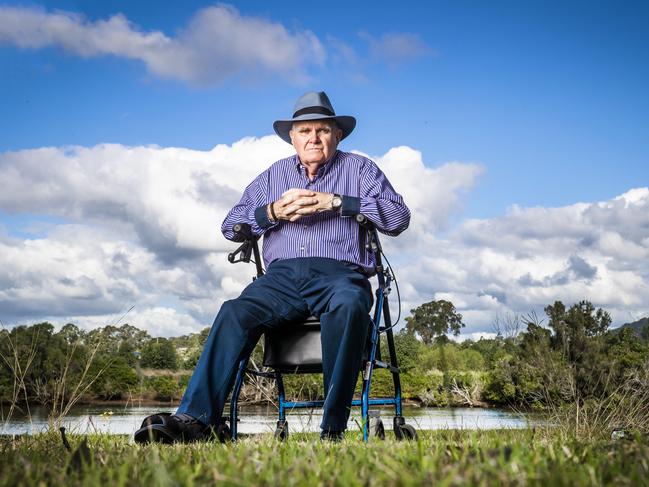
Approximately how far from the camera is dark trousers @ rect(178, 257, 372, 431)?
3508 millimetres

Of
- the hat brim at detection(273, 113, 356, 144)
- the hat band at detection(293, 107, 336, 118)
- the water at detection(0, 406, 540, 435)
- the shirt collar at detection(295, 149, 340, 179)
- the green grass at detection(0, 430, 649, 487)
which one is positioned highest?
the hat band at detection(293, 107, 336, 118)

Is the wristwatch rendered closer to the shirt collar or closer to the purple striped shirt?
the purple striped shirt

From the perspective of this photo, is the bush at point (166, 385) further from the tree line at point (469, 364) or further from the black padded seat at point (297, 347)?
the black padded seat at point (297, 347)

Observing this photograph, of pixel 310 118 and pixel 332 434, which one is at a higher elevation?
pixel 310 118

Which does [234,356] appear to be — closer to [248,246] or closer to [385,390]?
[248,246]

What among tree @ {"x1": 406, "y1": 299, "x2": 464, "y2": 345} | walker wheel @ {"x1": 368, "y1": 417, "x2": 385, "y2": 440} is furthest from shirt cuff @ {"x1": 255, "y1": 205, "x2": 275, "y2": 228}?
tree @ {"x1": 406, "y1": 299, "x2": 464, "y2": 345}

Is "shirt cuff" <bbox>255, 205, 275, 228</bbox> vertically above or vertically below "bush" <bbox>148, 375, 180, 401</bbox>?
above

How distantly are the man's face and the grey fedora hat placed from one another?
0.15ft

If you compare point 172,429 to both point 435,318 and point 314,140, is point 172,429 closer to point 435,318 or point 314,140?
point 314,140

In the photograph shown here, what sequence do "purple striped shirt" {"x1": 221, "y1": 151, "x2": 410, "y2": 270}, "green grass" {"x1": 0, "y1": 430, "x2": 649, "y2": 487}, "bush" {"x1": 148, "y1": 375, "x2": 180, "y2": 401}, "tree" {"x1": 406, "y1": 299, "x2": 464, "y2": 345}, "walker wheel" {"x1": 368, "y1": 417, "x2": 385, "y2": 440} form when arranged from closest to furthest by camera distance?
"green grass" {"x1": 0, "y1": 430, "x2": 649, "y2": 487} < "walker wheel" {"x1": 368, "y1": 417, "x2": 385, "y2": 440} < "purple striped shirt" {"x1": 221, "y1": 151, "x2": 410, "y2": 270} < "bush" {"x1": 148, "y1": 375, "x2": 180, "y2": 401} < "tree" {"x1": 406, "y1": 299, "x2": 464, "y2": 345}

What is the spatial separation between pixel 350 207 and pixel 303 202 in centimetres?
26

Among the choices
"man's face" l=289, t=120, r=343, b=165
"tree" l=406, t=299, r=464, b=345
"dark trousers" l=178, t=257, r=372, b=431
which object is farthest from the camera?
"tree" l=406, t=299, r=464, b=345

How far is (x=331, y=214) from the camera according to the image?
420 cm

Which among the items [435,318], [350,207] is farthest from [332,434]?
[435,318]
